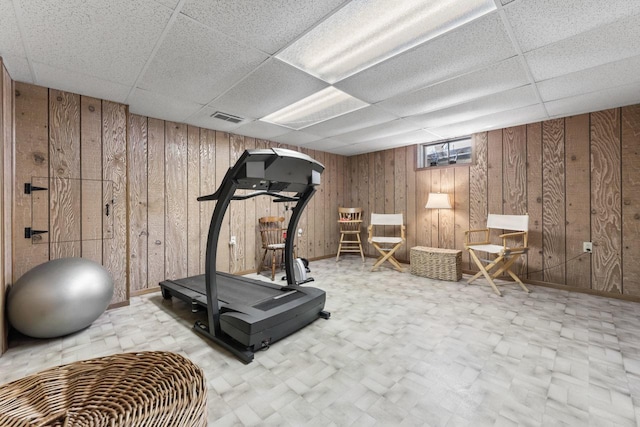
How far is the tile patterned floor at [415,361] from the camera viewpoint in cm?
137

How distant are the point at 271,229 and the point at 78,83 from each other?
271 centimetres

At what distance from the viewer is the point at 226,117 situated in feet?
11.0

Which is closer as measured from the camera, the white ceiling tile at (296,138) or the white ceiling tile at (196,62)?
the white ceiling tile at (196,62)

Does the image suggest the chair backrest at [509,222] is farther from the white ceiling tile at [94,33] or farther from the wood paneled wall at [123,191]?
the white ceiling tile at [94,33]

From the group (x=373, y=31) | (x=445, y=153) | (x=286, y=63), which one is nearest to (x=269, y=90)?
(x=286, y=63)

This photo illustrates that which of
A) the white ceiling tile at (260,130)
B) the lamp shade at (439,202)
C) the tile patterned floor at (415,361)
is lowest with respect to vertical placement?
the tile patterned floor at (415,361)

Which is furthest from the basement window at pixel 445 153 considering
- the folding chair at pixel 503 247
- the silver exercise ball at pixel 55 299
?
the silver exercise ball at pixel 55 299

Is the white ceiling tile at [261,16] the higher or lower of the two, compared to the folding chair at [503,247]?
higher

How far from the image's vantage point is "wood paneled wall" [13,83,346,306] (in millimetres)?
2449

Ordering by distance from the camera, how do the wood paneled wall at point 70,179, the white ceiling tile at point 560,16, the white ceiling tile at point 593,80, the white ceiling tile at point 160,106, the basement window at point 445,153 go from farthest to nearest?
the basement window at point 445,153 → the white ceiling tile at point 160,106 → the wood paneled wall at point 70,179 → the white ceiling tile at point 593,80 → the white ceiling tile at point 560,16

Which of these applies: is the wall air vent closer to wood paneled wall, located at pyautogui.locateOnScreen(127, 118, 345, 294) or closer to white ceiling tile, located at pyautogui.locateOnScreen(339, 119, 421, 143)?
wood paneled wall, located at pyautogui.locateOnScreen(127, 118, 345, 294)

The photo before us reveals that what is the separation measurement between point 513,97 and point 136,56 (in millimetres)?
3379

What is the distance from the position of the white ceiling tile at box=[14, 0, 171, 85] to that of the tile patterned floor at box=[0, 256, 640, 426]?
213cm

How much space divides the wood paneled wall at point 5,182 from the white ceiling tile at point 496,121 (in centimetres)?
434
